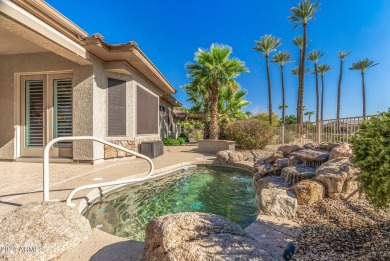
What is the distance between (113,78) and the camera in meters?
8.09

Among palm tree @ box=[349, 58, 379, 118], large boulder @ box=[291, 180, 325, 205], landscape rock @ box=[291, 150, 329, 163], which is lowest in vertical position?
large boulder @ box=[291, 180, 325, 205]

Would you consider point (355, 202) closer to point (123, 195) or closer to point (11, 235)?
point (123, 195)

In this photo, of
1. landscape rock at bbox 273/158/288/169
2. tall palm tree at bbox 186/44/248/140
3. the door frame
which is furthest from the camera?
tall palm tree at bbox 186/44/248/140

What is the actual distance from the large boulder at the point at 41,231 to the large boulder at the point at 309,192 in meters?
3.35

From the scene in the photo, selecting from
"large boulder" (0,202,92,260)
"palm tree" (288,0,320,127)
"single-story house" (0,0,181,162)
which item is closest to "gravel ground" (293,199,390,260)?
"large boulder" (0,202,92,260)

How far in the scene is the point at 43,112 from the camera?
294 inches

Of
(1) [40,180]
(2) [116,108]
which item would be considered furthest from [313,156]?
(2) [116,108]

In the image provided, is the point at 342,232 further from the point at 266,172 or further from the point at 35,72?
the point at 35,72

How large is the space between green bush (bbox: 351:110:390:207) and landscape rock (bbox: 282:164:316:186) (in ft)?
6.08

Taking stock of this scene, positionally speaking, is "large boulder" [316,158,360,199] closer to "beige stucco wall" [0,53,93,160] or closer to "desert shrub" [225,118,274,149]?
"beige stucco wall" [0,53,93,160]

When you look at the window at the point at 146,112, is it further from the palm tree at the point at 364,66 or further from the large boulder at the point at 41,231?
the palm tree at the point at 364,66

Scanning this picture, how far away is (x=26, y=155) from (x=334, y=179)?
9691mm

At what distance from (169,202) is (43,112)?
6329 mm

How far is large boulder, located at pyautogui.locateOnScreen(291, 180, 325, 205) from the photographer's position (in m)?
3.46
